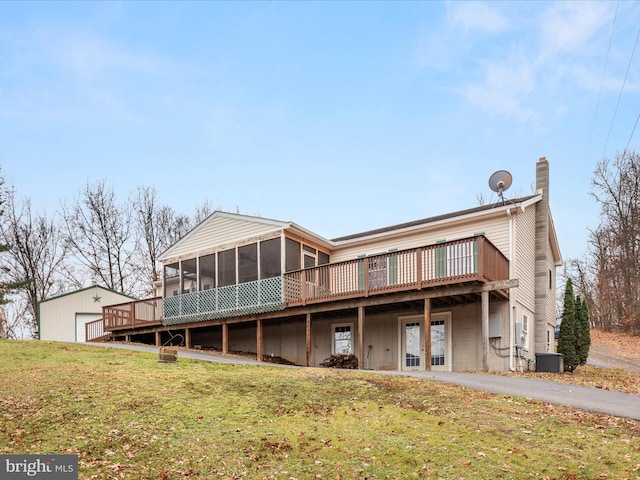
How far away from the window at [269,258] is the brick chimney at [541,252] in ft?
32.0

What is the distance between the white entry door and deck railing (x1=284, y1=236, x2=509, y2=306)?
1.89 m

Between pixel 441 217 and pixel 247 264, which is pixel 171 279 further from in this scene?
pixel 441 217

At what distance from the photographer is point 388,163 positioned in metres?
26.2

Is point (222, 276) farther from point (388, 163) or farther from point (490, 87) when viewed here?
point (490, 87)

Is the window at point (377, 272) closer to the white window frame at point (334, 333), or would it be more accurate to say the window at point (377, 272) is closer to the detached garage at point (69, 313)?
the white window frame at point (334, 333)

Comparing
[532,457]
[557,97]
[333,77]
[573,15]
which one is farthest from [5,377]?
[557,97]

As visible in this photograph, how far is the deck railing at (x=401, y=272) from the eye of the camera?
613 inches

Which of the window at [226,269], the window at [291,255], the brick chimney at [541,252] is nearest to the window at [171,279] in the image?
the window at [226,269]

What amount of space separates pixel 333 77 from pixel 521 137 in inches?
309

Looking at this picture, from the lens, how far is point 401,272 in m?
17.3

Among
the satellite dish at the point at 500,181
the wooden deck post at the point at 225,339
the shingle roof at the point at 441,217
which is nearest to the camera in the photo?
the shingle roof at the point at 441,217

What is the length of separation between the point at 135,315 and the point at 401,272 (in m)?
13.5

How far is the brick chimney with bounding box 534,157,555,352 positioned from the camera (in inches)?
802

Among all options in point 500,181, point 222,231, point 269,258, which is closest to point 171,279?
point 222,231
